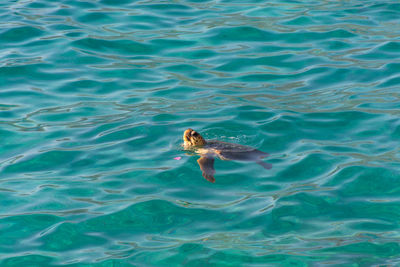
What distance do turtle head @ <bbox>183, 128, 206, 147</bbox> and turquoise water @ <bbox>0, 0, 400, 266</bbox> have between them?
0.71 ft

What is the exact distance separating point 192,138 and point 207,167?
630 millimetres

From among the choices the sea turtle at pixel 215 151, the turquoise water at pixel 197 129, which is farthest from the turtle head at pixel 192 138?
the turquoise water at pixel 197 129

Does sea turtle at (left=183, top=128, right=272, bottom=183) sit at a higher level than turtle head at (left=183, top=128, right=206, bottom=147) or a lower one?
lower

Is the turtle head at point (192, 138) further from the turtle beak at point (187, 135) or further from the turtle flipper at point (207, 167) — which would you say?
the turtle flipper at point (207, 167)

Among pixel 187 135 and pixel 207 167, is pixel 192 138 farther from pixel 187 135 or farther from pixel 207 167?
pixel 207 167

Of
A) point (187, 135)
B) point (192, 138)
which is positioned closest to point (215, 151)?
point (192, 138)

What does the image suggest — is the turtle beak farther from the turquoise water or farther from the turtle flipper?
the turtle flipper

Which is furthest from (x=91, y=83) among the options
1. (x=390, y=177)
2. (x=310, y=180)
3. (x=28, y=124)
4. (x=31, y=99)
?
(x=390, y=177)

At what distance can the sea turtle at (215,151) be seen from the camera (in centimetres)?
822

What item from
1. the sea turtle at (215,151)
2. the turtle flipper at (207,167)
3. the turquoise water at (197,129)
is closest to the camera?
the turquoise water at (197,129)

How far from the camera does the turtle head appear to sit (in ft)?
27.7

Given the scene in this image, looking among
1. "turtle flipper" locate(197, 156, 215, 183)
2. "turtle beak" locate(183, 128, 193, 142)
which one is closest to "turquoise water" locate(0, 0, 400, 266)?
"turtle flipper" locate(197, 156, 215, 183)

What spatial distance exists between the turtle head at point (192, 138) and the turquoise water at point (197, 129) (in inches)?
8.5

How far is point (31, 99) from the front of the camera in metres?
11.0
